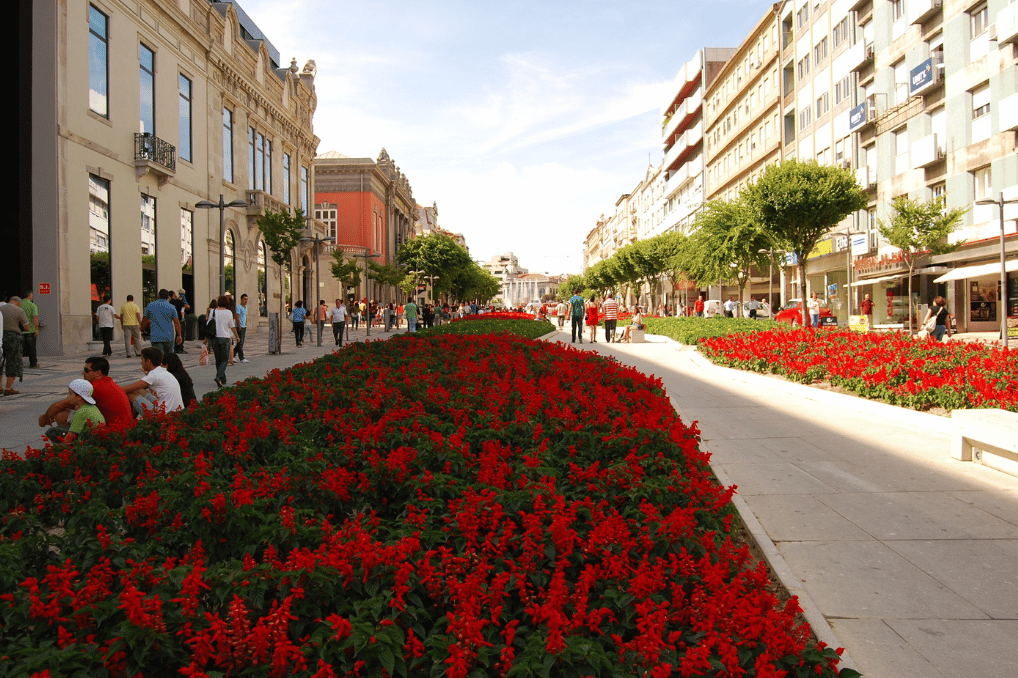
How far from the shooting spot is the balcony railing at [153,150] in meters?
23.7

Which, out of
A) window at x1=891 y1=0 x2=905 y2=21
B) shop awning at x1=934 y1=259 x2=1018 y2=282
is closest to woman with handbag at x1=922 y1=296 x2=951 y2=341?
shop awning at x1=934 y1=259 x2=1018 y2=282

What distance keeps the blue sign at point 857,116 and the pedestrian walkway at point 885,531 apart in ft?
109

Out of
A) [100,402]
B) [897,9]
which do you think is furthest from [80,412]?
[897,9]

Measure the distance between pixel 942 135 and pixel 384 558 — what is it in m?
36.2

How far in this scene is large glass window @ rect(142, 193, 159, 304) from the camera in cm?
2444

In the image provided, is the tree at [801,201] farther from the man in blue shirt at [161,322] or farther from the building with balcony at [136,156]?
the man in blue shirt at [161,322]

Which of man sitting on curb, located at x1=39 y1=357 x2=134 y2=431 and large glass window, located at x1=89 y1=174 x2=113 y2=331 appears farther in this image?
large glass window, located at x1=89 y1=174 x2=113 y2=331

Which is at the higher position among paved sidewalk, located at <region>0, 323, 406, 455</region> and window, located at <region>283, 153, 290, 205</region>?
window, located at <region>283, 153, 290, 205</region>

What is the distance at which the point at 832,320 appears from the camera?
123 ft

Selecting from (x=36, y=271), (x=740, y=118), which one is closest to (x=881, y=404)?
(x=36, y=271)

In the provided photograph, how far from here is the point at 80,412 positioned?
5637 millimetres

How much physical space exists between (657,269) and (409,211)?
39423 millimetres

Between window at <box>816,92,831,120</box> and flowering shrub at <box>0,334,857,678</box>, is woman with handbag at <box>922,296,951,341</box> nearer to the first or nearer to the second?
flowering shrub at <box>0,334,857,678</box>

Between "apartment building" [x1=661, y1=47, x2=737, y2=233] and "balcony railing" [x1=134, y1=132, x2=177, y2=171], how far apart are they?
45.7 metres
